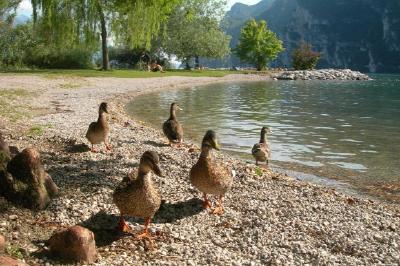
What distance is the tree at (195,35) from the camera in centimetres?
8781

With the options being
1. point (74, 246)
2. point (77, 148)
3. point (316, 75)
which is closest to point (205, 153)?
point (74, 246)

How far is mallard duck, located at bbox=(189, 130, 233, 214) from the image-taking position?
9.00 metres

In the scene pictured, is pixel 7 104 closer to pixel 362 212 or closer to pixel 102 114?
pixel 102 114

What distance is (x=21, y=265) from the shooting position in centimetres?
538

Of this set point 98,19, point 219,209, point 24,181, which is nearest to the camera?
point 24,181

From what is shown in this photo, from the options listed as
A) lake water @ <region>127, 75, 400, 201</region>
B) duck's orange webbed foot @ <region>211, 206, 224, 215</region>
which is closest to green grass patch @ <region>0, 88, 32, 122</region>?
lake water @ <region>127, 75, 400, 201</region>

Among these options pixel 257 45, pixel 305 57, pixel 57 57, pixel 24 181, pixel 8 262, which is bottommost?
pixel 8 262

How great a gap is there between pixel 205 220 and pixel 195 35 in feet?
269

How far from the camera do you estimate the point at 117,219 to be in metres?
7.92

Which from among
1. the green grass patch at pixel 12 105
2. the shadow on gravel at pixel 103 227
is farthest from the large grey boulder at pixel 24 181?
the green grass patch at pixel 12 105

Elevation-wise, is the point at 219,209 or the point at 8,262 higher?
the point at 8,262

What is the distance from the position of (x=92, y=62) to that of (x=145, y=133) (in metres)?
55.8

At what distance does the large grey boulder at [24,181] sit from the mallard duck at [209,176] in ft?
9.60

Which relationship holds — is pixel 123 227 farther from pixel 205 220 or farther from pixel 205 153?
pixel 205 153
